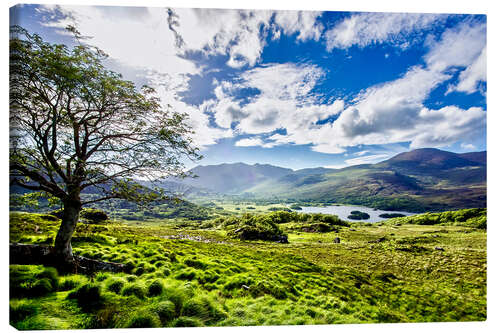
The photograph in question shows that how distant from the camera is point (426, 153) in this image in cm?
770

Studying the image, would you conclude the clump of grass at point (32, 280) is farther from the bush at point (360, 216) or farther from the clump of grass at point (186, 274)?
the bush at point (360, 216)

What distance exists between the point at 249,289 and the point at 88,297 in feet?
10.2

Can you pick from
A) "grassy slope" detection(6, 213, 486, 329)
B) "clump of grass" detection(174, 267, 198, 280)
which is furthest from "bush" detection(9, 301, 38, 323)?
"clump of grass" detection(174, 267, 198, 280)

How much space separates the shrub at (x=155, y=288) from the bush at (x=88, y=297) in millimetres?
780

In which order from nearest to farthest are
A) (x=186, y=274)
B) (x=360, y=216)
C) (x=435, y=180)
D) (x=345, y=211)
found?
1. (x=186, y=274)
2. (x=435, y=180)
3. (x=360, y=216)
4. (x=345, y=211)

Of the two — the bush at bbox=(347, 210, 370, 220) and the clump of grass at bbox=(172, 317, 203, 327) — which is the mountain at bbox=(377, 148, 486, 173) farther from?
the bush at bbox=(347, 210, 370, 220)

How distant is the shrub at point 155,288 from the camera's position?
369cm

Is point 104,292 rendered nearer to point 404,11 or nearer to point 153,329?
point 153,329

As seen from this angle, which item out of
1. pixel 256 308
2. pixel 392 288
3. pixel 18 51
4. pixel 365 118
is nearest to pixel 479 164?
pixel 365 118

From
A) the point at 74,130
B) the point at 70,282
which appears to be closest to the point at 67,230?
the point at 70,282

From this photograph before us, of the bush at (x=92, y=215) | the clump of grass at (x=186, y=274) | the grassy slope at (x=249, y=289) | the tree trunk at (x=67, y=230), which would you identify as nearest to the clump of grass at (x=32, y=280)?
the grassy slope at (x=249, y=289)

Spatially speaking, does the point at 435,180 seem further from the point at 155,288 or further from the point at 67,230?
the point at 67,230

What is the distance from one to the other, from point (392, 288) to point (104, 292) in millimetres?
7015

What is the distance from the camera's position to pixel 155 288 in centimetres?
374
